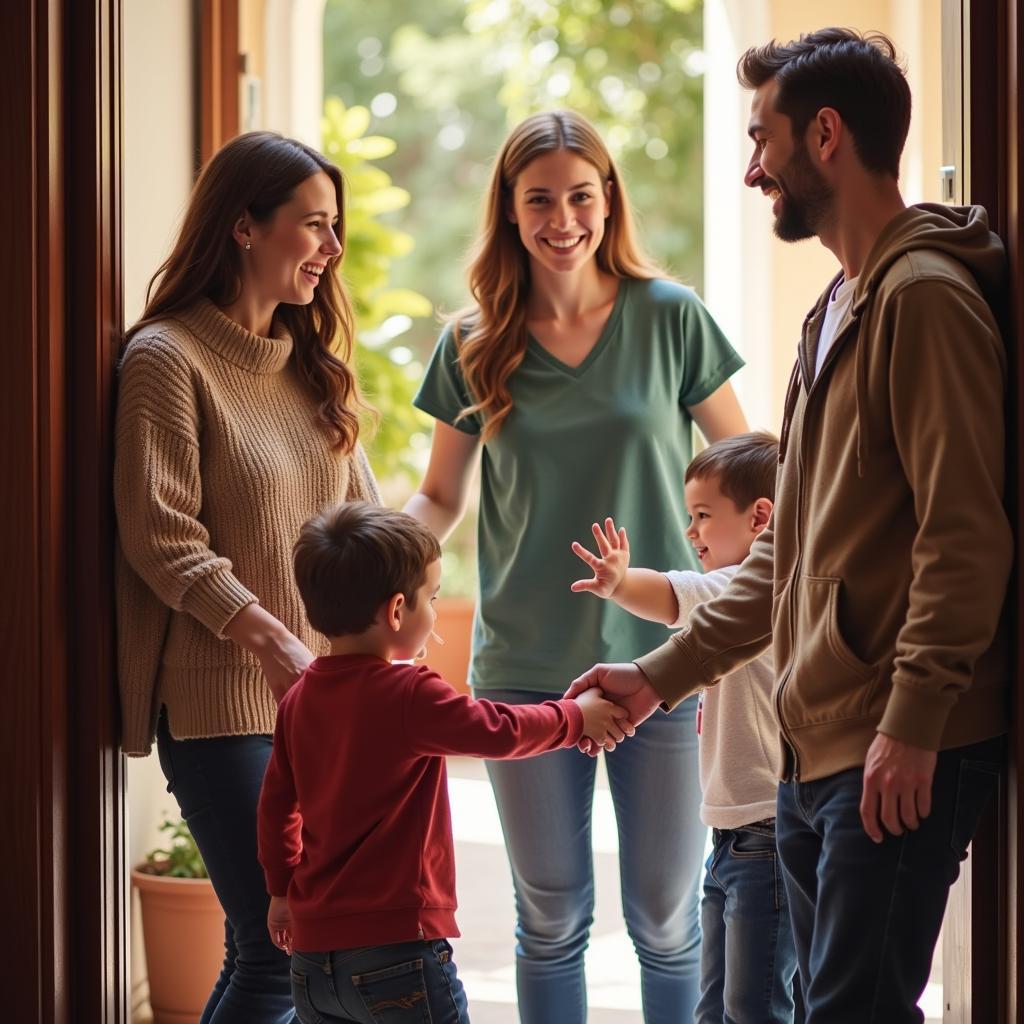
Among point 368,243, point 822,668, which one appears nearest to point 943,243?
point 822,668

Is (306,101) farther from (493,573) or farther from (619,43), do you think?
(619,43)

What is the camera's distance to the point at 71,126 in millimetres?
1979

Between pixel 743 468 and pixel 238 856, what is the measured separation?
96 cm

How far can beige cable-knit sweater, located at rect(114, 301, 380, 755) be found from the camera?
75.3 inches

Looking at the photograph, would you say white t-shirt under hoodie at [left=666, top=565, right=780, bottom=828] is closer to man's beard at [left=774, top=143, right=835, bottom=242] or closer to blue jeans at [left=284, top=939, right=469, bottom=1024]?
blue jeans at [left=284, top=939, right=469, bottom=1024]

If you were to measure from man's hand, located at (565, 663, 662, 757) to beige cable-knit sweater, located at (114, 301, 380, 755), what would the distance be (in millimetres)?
425

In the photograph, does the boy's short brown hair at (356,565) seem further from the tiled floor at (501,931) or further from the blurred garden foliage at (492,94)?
the blurred garden foliage at (492,94)

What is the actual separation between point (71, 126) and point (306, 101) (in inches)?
88.0

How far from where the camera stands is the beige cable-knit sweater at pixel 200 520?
191 cm

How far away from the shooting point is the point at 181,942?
9.68ft

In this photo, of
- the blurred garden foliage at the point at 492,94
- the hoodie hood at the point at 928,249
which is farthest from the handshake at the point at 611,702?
the blurred garden foliage at the point at 492,94

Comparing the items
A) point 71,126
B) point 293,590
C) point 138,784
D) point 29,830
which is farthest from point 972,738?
point 138,784

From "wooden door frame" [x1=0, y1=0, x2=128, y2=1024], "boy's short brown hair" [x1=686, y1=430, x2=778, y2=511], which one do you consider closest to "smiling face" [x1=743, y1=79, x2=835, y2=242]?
"boy's short brown hair" [x1=686, y1=430, x2=778, y2=511]

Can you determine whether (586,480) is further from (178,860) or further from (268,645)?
(178,860)
